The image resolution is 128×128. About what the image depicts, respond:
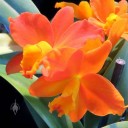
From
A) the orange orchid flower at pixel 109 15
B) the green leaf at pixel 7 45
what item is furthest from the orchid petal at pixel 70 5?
the green leaf at pixel 7 45

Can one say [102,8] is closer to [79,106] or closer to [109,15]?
[109,15]

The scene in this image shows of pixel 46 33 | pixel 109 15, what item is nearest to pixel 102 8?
pixel 109 15

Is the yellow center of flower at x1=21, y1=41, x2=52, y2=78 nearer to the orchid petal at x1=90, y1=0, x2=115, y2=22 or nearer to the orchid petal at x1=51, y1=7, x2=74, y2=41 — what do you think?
the orchid petal at x1=51, y1=7, x2=74, y2=41

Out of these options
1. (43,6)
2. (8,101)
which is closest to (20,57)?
(8,101)

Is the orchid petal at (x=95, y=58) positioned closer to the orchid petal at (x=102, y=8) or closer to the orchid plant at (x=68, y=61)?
the orchid plant at (x=68, y=61)

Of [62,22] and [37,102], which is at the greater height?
[62,22]

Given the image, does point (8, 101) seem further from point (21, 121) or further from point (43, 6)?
Answer: point (43, 6)
